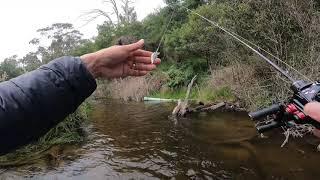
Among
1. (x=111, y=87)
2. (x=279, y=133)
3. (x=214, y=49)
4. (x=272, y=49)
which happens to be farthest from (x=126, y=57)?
(x=111, y=87)

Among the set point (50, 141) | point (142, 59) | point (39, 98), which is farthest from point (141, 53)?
point (50, 141)

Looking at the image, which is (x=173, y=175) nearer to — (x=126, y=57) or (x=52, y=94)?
(x=126, y=57)

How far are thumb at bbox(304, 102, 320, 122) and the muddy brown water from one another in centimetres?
497

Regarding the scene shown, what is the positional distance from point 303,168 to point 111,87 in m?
23.5

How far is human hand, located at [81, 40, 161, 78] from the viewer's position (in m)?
1.62

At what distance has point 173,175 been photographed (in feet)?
24.8

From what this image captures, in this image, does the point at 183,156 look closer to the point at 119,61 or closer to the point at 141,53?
the point at 141,53

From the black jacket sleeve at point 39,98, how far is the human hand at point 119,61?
5.6 inches

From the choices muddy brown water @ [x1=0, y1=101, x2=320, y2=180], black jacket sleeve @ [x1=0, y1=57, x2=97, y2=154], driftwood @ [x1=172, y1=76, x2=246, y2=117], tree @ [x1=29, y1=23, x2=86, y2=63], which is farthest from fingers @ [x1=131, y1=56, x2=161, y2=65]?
tree @ [x1=29, y1=23, x2=86, y2=63]

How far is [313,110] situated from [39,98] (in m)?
1.71

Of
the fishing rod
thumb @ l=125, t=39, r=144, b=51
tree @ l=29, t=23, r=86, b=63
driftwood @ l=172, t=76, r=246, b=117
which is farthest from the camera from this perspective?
tree @ l=29, t=23, r=86, b=63

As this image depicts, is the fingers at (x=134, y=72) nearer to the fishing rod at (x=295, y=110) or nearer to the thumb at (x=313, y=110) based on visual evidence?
the fishing rod at (x=295, y=110)

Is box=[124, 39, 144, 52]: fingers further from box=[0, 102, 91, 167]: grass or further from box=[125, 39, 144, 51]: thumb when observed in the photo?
box=[0, 102, 91, 167]: grass

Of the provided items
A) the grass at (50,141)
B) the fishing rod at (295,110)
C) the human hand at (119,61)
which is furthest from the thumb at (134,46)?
the grass at (50,141)
